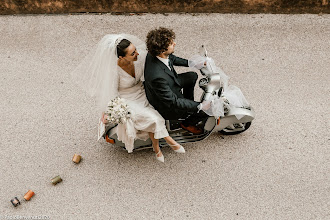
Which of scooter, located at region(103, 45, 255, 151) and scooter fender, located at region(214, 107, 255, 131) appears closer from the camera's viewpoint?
scooter, located at region(103, 45, 255, 151)

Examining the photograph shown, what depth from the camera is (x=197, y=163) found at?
Result: 11.7ft

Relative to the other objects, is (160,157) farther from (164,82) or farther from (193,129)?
(164,82)

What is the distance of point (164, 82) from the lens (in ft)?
9.62

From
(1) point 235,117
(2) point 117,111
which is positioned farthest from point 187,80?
(2) point 117,111

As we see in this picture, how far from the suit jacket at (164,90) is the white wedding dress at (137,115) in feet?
0.38

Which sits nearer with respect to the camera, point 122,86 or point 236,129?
point 122,86

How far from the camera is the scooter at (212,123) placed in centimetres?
320

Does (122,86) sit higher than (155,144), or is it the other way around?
(122,86)

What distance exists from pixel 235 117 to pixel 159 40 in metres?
1.22

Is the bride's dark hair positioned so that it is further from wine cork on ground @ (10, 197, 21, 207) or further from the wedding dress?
wine cork on ground @ (10, 197, 21, 207)

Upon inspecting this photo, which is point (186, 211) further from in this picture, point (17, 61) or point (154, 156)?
point (17, 61)

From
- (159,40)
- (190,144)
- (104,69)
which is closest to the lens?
(159,40)

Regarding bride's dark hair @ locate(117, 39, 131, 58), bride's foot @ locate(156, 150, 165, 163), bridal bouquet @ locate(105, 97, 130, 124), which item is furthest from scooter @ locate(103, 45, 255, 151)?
bride's dark hair @ locate(117, 39, 131, 58)

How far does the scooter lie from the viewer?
10.5ft
